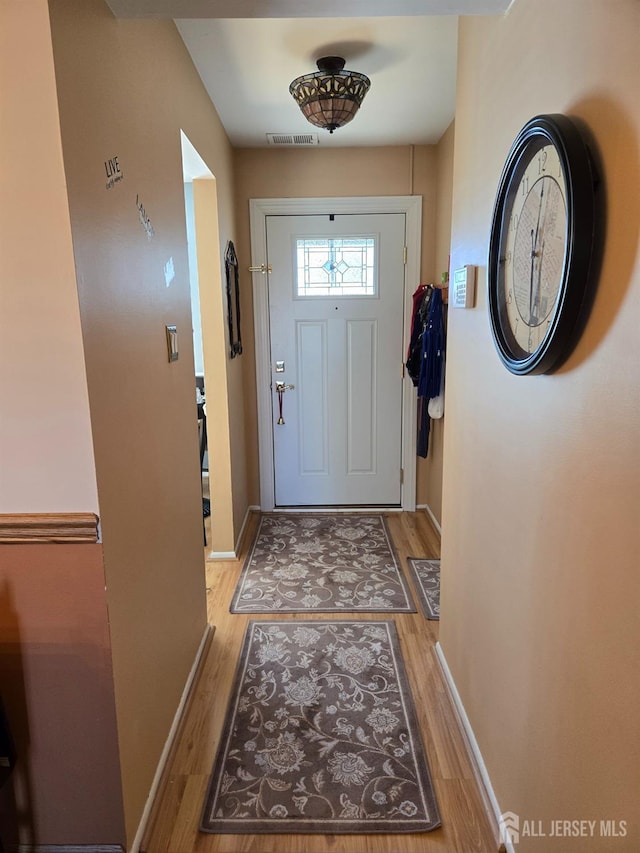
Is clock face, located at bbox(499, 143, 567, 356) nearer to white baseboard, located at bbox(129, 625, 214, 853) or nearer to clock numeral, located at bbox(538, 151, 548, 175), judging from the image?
clock numeral, located at bbox(538, 151, 548, 175)

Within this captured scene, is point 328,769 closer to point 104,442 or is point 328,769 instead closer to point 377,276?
point 104,442

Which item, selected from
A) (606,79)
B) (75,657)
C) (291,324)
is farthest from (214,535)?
(606,79)

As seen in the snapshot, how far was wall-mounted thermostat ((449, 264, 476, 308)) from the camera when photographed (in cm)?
163

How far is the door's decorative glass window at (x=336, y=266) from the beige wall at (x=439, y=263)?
0.45 metres

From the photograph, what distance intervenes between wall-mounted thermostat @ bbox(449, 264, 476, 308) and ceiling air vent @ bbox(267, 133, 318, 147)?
1.83 m

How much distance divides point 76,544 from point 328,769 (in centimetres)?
112

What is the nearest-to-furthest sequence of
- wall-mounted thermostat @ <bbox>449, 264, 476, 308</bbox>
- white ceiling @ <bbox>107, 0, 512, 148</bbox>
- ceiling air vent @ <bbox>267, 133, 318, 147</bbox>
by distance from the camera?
1. white ceiling @ <bbox>107, 0, 512, 148</bbox>
2. wall-mounted thermostat @ <bbox>449, 264, 476, 308</bbox>
3. ceiling air vent @ <bbox>267, 133, 318, 147</bbox>

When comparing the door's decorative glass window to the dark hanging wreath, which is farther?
the door's decorative glass window

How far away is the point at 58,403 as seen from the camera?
1.10m

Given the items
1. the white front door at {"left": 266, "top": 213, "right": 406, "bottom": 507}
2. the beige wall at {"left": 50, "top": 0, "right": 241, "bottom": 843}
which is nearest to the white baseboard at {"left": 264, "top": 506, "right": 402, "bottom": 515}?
the white front door at {"left": 266, "top": 213, "right": 406, "bottom": 507}

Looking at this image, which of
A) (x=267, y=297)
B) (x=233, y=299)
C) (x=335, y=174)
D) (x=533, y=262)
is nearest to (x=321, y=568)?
(x=233, y=299)

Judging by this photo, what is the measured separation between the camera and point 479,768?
5.10ft

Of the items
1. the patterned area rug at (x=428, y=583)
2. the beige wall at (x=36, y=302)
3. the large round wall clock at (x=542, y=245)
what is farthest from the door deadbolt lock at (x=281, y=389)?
the beige wall at (x=36, y=302)

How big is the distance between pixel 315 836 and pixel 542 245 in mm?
1650
